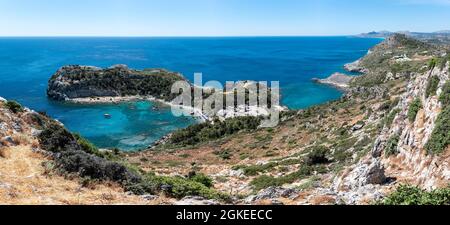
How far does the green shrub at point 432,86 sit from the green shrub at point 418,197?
42.1 feet

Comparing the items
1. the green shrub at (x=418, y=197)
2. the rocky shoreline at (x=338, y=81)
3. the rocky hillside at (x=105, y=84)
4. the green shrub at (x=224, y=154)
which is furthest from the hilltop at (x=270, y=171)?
the rocky shoreline at (x=338, y=81)

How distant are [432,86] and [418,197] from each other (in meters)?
14.0

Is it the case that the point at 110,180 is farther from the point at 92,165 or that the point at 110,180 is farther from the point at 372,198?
the point at 372,198

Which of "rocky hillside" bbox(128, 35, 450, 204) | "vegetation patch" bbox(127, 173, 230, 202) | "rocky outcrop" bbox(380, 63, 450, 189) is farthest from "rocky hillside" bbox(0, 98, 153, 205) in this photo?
"rocky outcrop" bbox(380, 63, 450, 189)

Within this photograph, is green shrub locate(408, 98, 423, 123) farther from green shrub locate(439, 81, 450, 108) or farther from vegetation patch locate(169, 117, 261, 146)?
vegetation patch locate(169, 117, 261, 146)

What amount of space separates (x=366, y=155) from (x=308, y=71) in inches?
6725

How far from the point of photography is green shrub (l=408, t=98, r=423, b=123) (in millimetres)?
24217

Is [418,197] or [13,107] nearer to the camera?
[418,197]

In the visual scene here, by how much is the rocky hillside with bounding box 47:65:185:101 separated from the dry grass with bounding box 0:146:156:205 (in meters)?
107

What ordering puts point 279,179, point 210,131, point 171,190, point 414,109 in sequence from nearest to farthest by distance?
1. point 171,190
2. point 414,109
3. point 279,179
4. point 210,131

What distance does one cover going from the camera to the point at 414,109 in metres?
24.8

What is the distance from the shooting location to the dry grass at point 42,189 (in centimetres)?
1416

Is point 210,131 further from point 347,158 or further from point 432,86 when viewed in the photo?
point 432,86

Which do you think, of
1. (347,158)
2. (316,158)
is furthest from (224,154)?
(347,158)
